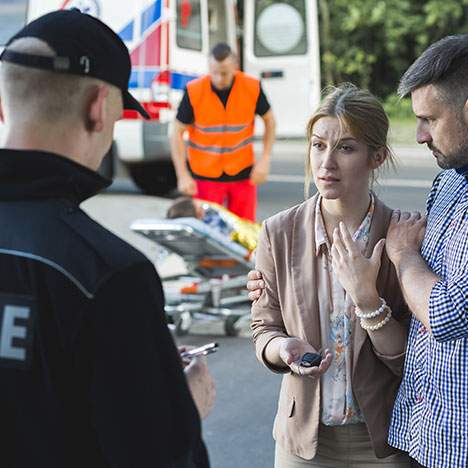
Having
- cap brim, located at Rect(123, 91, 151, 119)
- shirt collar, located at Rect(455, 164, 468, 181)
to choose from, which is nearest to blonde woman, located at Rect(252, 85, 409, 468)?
shirt collar, located at Rect(455, 164, 468, 181)

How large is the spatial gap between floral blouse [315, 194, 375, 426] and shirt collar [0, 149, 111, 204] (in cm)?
118

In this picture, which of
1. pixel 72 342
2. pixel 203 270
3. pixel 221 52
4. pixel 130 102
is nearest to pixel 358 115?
pixel 130 102

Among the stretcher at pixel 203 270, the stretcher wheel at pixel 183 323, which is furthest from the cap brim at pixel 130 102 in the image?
the stretcher wheel at pixel 183 323

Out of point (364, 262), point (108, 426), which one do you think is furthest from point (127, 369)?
point (364, 262)

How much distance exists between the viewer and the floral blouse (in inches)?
111

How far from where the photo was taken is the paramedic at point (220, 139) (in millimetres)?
8164

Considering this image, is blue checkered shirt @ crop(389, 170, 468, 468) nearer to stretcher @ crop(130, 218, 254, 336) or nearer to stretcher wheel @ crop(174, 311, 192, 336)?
stretcher @ crop(130, 218, 254, 336)

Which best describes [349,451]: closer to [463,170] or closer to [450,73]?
[463,170]

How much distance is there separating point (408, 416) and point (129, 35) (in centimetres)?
1011

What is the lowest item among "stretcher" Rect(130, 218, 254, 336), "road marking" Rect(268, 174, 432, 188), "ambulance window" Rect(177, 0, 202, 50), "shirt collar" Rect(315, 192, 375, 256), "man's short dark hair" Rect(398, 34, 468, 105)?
"road marking" Rect(268, 174, 432, 188)

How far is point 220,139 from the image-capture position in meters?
8.24

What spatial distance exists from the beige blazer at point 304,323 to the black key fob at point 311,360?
0.35 feet

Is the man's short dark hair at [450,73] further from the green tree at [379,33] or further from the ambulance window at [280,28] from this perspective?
the green tree at [379,33]

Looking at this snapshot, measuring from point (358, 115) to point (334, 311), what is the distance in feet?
1.67
